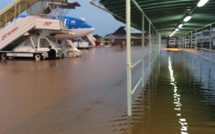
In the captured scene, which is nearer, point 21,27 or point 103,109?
point 103,109

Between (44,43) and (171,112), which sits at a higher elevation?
(44,43)

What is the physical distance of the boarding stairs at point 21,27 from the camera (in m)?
20.6

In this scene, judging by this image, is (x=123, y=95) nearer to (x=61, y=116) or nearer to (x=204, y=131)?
(x=61, y=116)

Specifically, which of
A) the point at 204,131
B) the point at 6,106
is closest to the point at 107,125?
the point at 204,131

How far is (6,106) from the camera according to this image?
6.39 metres

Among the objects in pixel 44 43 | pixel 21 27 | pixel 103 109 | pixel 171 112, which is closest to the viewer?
pixel 171 112

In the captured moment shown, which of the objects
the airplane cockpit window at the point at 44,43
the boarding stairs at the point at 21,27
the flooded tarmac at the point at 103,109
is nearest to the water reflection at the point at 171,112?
the flooded tarmac at the point at 103,109

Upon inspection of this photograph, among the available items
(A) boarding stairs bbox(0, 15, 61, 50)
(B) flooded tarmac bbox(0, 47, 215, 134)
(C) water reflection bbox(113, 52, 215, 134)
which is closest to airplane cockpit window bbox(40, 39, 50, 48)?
(A) boarding stairs bbox(0, 15, 61, 50)

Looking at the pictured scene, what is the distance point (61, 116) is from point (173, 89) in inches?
153

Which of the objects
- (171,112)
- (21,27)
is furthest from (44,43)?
(171,112)

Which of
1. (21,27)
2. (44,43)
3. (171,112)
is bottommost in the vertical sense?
(171,112)

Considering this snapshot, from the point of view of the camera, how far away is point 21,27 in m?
20.7

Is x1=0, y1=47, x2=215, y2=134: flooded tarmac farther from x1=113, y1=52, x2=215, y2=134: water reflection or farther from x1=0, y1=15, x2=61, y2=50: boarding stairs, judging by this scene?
x1=0, y1=15, x2=61, y2=50: boarding stairs

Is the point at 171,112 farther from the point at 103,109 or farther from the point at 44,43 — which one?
the point at 44,43
